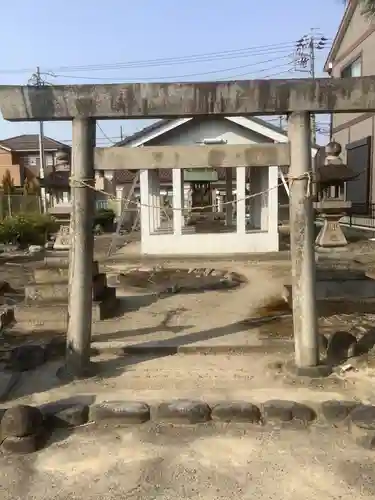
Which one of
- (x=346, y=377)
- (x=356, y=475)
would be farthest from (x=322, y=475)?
(x=346, y=377)

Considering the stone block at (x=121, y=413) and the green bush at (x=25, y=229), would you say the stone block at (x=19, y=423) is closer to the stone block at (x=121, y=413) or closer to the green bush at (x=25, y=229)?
the stone block at (x=121, y=413)

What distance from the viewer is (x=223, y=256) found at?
13992mm

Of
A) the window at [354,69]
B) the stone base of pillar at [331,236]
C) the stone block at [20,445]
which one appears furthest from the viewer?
the window at [354,69]

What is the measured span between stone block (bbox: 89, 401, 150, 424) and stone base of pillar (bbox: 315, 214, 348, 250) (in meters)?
8.48

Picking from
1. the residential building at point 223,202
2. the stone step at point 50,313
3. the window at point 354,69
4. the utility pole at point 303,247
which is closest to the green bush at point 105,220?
the residential building at point 223,202

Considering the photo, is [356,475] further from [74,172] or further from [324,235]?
[324,235]

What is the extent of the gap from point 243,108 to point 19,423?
11.9 ft

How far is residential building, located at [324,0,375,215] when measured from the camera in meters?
19.1

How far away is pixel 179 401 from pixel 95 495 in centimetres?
124

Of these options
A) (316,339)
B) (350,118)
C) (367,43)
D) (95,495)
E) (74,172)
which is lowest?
(95,495)

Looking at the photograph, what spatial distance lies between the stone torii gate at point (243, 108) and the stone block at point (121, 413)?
5.93 ft

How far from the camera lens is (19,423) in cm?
381

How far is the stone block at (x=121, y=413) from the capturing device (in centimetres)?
417

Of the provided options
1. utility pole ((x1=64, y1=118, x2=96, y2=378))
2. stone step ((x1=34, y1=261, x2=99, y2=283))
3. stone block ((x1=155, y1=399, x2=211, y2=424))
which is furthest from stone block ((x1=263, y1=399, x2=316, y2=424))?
stone step ((x1=34, y1=261, x2=99, y2=283))
